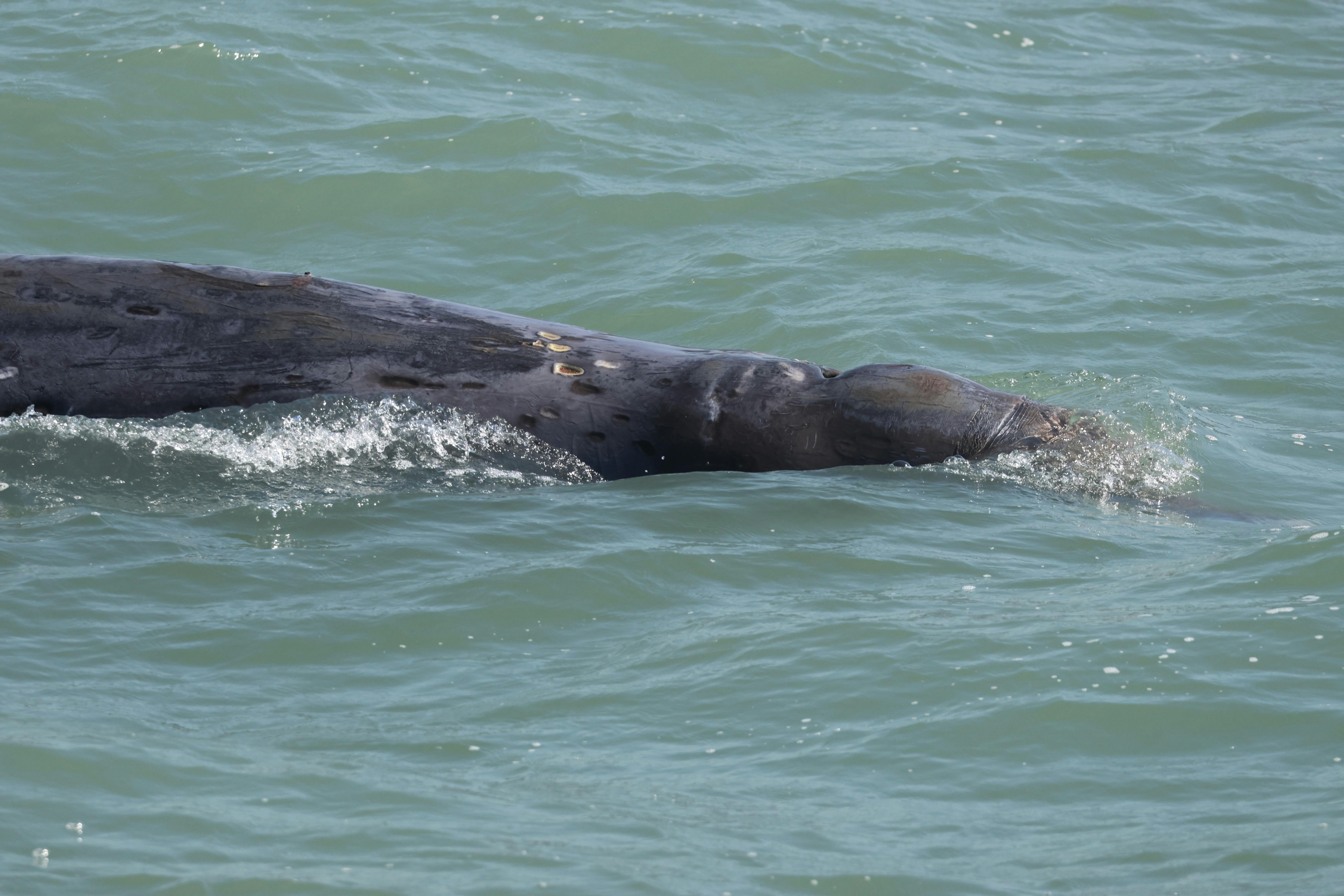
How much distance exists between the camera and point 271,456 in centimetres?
643

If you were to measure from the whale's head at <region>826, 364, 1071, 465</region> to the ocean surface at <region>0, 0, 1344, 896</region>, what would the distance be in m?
0.12

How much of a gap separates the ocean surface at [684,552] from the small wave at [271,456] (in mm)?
18

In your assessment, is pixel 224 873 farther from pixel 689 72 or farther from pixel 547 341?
pixel 689 72

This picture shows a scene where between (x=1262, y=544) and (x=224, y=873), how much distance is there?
4238mm

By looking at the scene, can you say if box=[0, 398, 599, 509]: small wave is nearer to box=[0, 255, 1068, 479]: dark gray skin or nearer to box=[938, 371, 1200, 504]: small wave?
box=[0, 255, 1068, 479]: dark gray skin

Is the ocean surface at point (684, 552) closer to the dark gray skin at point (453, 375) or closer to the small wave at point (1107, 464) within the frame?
the small wave at point (1107, 464)

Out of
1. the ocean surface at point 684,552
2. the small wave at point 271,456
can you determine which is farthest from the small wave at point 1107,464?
the small wave at point 271,456

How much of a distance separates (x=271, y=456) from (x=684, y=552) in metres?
1.86

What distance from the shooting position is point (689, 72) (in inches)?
564

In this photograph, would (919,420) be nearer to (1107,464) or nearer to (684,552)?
(1107,464)

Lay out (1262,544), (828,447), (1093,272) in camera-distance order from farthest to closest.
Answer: (1093,272), (828,447), (1262,544)

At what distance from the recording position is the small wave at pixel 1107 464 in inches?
262

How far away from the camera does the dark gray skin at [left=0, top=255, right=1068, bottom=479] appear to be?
6.37 metres

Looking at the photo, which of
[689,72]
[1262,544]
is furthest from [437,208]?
[1262,544]
